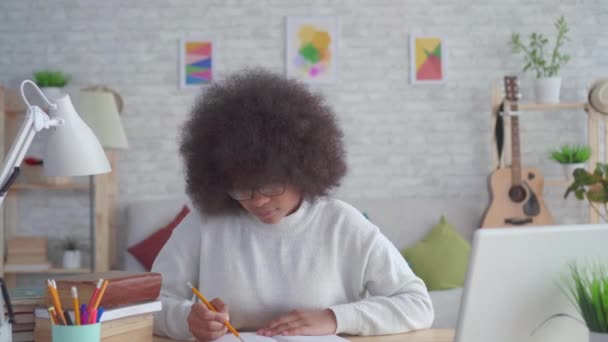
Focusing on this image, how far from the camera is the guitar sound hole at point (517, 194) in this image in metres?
4.54

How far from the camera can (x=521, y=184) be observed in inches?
180

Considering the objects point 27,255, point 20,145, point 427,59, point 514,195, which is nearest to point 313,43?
point 427,59

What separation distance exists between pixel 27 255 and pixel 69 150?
3.49 meters

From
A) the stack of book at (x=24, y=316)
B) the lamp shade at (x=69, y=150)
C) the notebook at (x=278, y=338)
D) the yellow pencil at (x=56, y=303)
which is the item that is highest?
the lamp shade at (x=69, y=150)

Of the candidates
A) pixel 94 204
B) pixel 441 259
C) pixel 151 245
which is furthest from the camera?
pixel 94 204

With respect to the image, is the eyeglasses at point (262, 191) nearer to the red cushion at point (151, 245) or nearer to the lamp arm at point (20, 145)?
the lamp arm at point (20, 145)

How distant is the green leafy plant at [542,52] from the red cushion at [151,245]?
2142 millimetres

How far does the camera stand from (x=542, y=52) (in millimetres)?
4797

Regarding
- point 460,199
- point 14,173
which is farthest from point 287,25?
point 14,173

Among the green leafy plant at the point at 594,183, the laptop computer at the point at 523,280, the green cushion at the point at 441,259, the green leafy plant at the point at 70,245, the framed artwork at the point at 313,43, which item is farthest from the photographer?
the framed artwork at the point at 313,43

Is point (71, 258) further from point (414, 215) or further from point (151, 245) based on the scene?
point (414, 215)

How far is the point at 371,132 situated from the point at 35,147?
2.05 m

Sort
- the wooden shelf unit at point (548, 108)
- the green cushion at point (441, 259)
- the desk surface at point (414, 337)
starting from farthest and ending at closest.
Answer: the wooden shelf unit at point (548, 108) → the green cushion at point (441, 259) → the desk surface at point (414, 337)

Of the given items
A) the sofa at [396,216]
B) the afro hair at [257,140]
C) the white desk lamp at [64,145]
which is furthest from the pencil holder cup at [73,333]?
the sofa at [396,216]
